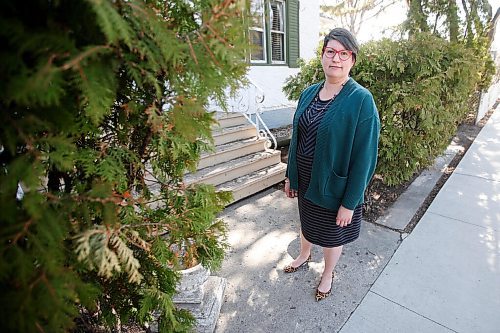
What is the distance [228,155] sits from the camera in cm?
402

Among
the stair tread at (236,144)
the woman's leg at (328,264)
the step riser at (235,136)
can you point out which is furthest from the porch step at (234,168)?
the woman's leg at (328,264)

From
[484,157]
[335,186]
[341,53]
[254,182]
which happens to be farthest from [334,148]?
[484,157]

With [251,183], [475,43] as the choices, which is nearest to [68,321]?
[251,183]

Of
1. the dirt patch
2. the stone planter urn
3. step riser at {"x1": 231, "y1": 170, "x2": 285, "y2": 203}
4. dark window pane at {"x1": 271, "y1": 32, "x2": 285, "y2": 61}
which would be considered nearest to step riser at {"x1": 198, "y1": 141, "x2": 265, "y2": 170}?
step riser at {"x1": 231, "y1": 170, "x2": 285, "y2": 203}

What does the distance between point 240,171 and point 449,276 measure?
8.32 feet

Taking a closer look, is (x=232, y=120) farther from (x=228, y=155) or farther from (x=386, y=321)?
(x=386, y=321)

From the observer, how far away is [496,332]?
1.91 metres

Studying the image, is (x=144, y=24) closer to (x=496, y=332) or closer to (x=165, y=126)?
(x=165, y=126)

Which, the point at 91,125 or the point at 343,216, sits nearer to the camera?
the point at 91,125

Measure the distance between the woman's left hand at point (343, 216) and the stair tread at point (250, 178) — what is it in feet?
5.85

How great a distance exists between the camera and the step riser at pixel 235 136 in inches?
163

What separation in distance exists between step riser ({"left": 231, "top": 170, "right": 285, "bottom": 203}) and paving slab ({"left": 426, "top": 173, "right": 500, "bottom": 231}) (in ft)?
6.43

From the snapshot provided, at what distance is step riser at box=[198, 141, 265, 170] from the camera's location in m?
3.75

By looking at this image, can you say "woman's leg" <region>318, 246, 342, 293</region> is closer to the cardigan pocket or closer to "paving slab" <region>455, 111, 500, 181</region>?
the cardigan pocket
